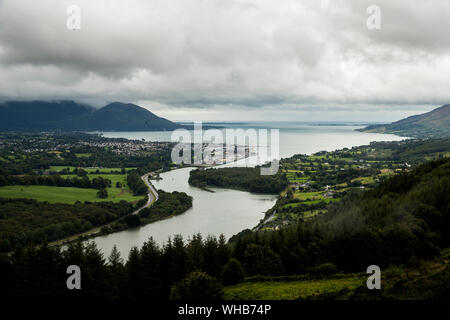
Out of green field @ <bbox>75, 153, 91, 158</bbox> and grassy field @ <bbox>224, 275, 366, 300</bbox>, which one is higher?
green field @ <bbox>75, 153, 91, 158</bbox>

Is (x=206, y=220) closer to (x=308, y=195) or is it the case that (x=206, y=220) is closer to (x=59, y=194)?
(x=308, y=195)

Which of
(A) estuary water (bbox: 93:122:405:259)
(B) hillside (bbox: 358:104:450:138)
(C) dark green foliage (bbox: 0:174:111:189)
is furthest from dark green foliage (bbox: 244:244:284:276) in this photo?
(B) hillside (bbox: 358:104:450:138)

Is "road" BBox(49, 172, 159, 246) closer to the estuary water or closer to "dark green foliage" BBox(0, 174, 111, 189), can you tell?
the estuary water

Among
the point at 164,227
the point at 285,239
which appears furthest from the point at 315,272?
the point at 164,227

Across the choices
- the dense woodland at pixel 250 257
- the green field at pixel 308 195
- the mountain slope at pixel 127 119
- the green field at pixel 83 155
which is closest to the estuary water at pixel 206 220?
the green field at pixel 308 195

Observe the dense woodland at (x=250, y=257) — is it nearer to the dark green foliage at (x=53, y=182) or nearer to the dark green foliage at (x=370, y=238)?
the dark green foliage at (x=370, y=238)

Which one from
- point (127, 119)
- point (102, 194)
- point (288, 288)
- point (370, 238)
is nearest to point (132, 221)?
point (102, 194)
